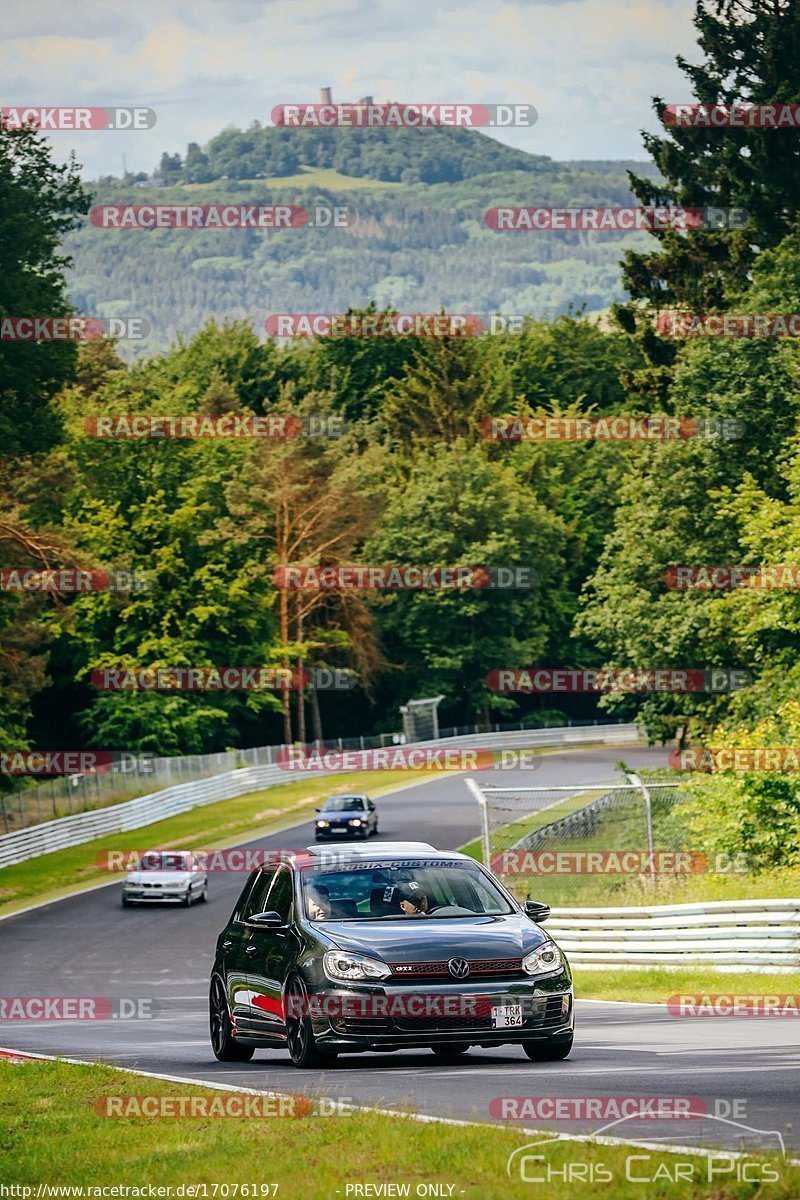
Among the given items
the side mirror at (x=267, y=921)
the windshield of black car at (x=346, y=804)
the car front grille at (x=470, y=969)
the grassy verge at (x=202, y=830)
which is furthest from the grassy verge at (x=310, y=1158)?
the windshield of black car at (x=346, y=804)

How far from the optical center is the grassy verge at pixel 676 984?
800 inches

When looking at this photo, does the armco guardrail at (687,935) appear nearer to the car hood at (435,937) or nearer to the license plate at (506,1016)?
the car hood at (435,937)

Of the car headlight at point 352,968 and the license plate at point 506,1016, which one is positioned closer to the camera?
the license plate at point 506,1016

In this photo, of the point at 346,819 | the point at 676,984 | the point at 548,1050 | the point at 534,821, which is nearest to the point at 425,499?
the point at 346,819

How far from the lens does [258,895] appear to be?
14.5 metres

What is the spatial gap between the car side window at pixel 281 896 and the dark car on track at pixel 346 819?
3851cm

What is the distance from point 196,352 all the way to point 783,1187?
361ft

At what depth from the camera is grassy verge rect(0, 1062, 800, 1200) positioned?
7.46 meters

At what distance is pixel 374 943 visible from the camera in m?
12.6

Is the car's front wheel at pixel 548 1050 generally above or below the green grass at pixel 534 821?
above

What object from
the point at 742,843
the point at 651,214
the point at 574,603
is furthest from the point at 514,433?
the point at 742,843

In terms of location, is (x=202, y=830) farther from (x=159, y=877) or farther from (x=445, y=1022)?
(x=445, y=1022)

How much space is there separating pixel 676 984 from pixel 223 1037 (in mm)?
9202

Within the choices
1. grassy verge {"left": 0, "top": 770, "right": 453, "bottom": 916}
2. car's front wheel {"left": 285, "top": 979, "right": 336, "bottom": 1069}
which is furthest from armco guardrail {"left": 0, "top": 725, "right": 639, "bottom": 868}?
car's front wheel {"left": 285, "top": 979, "right": 336, "bottom": 1069}
